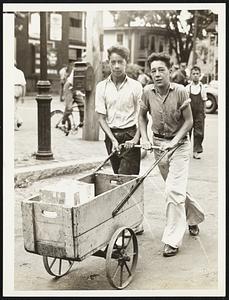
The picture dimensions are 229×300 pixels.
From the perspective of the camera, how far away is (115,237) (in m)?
3.67

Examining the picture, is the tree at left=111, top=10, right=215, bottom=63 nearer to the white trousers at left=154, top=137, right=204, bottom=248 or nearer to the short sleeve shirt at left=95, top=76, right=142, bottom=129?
the short sleeve shirt at left=95, top=76, right=142, bottom=129

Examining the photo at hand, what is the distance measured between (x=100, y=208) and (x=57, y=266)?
775 millimetres

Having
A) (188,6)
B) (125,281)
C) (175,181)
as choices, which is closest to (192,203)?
(175,181)

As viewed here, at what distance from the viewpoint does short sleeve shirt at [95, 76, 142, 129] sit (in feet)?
15.1

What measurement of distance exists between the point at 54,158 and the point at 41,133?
0.51m

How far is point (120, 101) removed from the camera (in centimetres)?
461

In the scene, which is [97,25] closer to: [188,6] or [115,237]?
[188,6]

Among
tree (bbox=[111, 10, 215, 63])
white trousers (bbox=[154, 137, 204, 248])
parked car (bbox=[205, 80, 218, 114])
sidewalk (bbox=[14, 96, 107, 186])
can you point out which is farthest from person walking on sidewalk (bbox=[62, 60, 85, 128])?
white trousers (bbox=[154, 137, 204, 248])

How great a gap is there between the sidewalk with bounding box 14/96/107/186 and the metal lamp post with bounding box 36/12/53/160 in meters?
0.14

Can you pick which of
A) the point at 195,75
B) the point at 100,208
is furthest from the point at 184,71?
the point at 100,208

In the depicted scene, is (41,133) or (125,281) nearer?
(125,281)

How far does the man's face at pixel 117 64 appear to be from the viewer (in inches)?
174

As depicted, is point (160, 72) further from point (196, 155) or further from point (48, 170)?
point (196, 155)

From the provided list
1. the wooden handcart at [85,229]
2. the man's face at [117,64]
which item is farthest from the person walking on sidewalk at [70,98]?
the wooden handcart at [85,229]
